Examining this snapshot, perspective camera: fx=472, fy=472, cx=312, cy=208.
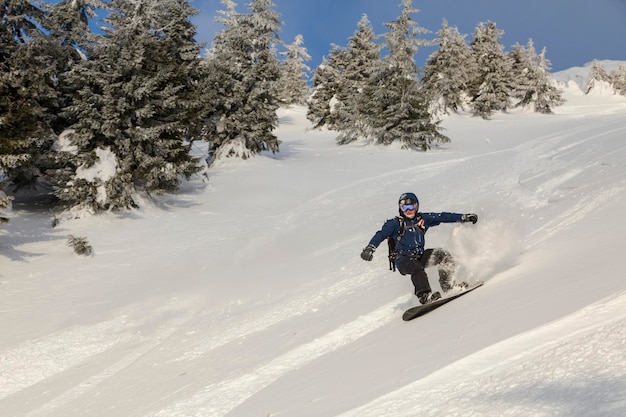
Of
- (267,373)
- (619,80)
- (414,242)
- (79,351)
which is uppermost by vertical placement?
(619,80)

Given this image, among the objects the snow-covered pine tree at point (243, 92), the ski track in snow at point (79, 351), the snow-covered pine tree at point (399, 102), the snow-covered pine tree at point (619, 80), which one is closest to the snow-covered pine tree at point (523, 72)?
the snow-covered pine tree at point (399, 102)

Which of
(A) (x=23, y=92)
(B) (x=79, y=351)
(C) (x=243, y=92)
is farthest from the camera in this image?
(C) (x=243, y=92)

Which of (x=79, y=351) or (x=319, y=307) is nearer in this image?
(x=319, y=307)

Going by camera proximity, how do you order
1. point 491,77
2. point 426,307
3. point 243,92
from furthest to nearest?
point 491,77, point 243,92, point 426,307

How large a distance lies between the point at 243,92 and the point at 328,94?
24076 millimetres

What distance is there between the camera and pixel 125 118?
16.6 m

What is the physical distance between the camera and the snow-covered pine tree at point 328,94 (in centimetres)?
4638

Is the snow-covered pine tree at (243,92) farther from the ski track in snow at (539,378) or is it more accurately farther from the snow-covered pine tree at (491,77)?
the snow-covered pine tree at (491,77)

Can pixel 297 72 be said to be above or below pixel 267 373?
above

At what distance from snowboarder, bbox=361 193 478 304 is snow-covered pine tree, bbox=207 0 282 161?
1914cm

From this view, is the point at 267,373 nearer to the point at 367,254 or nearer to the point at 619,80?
the point at 367,254

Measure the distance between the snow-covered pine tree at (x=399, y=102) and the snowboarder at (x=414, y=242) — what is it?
77.1 feet

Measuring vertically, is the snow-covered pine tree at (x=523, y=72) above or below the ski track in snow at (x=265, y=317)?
above

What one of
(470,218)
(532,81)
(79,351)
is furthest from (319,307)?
(532,81)
